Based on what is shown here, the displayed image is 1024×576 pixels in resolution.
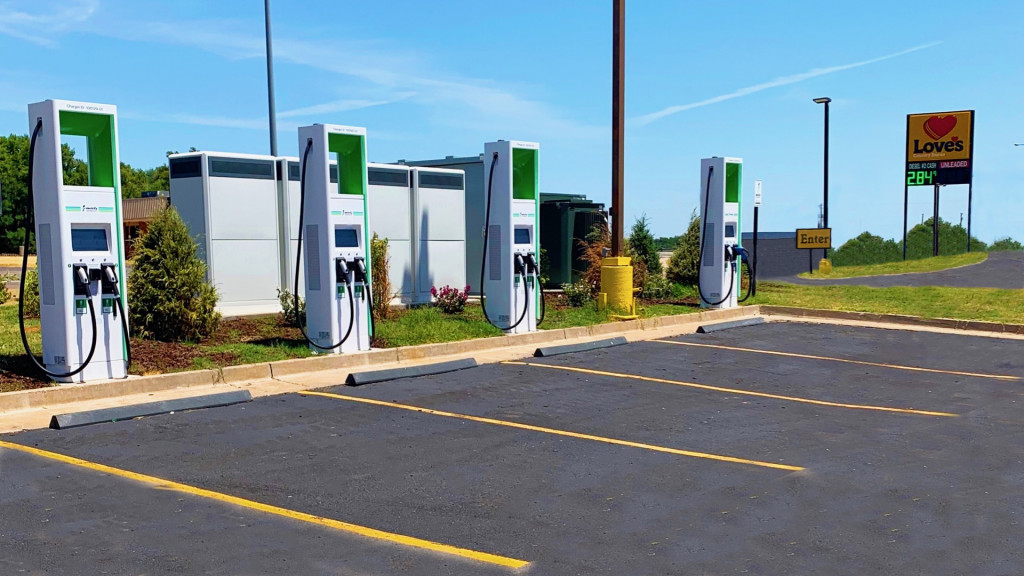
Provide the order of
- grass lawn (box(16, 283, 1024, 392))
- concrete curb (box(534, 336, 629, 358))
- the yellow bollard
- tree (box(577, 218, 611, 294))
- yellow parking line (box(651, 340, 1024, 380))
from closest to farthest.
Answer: grass lawn (box(16, 283, 1024, 392)), yellow parking line (box(651, 340, 1024, 380)), concrete curb (box(534, 336, 629, 358)), the yellow bollard, tree (box(577, 218, 611, 294))

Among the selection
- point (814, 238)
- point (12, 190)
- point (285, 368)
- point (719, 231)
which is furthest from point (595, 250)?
point (12, 190)

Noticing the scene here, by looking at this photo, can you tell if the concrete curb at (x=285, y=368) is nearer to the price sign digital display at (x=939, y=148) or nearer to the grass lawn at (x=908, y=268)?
the grass lawn at (x=908, y=268)

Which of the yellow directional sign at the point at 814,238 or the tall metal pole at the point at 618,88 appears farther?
the yellow directional sign at the point at 814,238

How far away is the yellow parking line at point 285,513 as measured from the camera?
5.08m

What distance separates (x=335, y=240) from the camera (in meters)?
11.9

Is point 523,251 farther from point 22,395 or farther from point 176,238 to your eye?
point 22,395

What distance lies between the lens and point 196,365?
10.5 m

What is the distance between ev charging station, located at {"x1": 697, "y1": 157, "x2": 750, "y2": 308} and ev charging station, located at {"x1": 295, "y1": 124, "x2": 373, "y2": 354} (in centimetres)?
Result: 856

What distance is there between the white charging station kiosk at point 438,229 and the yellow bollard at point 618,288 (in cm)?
290

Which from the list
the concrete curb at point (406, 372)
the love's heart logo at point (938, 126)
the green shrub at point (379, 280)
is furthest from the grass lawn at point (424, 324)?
the love's heart logo at point (938, 126)

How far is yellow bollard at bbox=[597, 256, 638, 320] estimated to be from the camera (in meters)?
16.3

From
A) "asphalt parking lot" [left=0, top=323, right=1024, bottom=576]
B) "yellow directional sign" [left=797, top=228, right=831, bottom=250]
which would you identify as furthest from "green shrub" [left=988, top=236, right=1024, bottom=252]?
"asphalt parking lot" [left=0, top=323, right=1024, bottom=576]

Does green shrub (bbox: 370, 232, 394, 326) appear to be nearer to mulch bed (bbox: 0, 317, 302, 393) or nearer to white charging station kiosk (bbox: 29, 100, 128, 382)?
mulch bed (bbox: 0, 317, 302, 393)

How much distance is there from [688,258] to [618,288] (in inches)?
197
